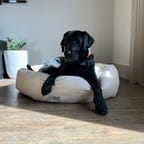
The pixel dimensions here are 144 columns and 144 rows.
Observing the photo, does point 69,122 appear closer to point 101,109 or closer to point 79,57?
point 101,109

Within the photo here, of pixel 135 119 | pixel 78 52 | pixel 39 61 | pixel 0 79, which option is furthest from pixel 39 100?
pixel 39 61

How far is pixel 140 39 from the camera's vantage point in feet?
12.0

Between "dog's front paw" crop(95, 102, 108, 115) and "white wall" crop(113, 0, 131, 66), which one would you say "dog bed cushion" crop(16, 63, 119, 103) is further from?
"white wall" crop(113, 0, 131, 66)

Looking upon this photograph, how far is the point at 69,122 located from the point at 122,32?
8.17 ft

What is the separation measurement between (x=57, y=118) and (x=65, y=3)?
2713 mm

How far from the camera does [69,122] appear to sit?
205 cm

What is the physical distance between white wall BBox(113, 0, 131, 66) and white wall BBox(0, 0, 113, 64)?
12cm

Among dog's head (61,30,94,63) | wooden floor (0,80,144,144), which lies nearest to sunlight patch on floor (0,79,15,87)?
wooden floor (0,80,144,144)

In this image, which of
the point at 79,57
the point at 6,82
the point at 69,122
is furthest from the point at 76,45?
the point at 6,82

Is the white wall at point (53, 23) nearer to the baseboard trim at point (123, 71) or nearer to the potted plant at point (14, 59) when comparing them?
the potted plant at point (14, 59)

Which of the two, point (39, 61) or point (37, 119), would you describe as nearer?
point (37, 119)

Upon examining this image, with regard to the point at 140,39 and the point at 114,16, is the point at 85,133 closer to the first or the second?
the point at 140,39

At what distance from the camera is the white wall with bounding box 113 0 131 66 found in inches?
159

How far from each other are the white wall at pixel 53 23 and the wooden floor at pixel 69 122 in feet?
5.81
